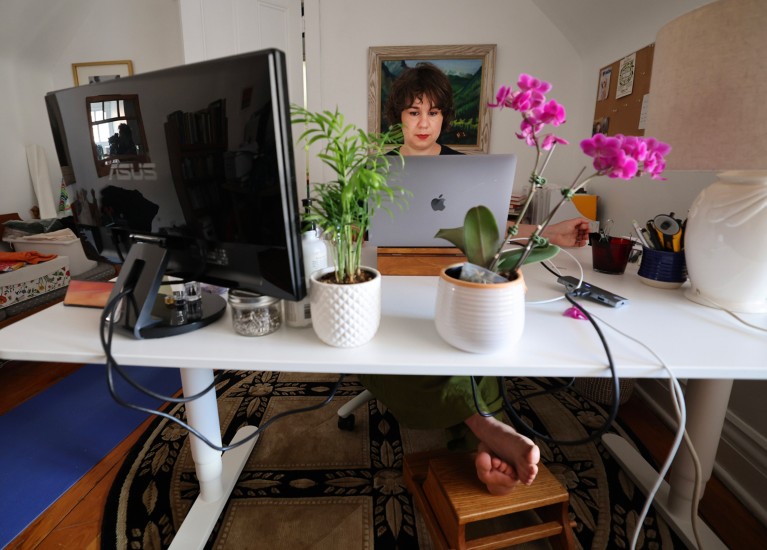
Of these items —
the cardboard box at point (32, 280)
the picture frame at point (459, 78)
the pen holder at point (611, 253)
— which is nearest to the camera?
the pen holder at point (611, 253)

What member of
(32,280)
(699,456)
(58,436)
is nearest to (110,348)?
(58,436)

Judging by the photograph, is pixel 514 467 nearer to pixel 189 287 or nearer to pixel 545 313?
pixel 545 313

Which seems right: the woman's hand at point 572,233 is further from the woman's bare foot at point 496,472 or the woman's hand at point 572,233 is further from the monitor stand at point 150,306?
the monitor stand at point 150,306

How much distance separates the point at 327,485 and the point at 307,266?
0.83m

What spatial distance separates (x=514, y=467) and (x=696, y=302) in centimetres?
50

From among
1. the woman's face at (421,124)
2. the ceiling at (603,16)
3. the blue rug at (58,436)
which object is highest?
the ceiling at (603,16)

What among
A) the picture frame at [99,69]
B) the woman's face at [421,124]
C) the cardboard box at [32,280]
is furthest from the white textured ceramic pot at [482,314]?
the picture frame at [99,69]

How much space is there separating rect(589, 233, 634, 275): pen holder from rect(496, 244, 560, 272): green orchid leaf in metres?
0.44

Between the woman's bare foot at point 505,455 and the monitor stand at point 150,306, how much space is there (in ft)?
1.98

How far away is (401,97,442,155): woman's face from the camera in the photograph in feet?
6.32

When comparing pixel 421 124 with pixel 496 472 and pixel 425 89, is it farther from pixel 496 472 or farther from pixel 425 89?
pixel 496 472

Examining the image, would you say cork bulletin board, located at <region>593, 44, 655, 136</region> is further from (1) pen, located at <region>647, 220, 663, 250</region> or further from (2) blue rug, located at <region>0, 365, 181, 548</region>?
(2) blue rug, located at <region>0, 365, 181, 548</region>

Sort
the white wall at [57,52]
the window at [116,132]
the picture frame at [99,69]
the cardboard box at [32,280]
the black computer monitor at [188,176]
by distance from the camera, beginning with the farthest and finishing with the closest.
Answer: the picture frame at [99,69] < the white wall at [57,52] < the cardboard box at [32,280] < the window at [116,132] < the black computer monitor at [188,176]

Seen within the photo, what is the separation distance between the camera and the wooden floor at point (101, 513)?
1.07 metres
